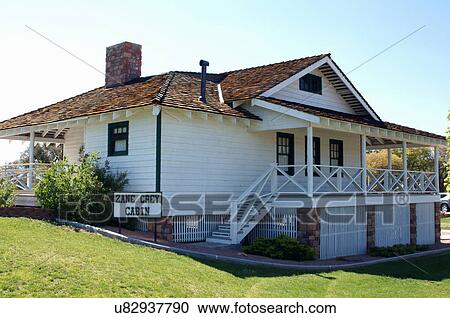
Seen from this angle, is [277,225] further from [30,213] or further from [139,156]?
[30,213]

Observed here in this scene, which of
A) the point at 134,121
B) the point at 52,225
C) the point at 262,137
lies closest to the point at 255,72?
the point at 262,137

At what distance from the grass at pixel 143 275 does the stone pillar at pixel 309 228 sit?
224 centimetres

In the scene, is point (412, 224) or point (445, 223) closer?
point (412, 224)

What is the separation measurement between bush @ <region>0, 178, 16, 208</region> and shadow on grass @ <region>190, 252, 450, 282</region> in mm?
7879

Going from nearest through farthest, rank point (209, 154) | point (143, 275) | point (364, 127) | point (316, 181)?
point (143, 275) < point (209, 154) < point (364, 127) < point (316, 181)

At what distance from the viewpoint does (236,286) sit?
10.6 meters

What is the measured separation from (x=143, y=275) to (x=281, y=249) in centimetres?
619

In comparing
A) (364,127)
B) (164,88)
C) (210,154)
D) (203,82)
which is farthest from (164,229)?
(364,127)

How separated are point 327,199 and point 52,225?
336 inches

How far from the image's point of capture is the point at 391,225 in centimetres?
2080

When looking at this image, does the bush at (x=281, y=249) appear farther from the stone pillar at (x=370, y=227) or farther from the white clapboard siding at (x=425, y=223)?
the white clapboard siding at (x=425, y=223)

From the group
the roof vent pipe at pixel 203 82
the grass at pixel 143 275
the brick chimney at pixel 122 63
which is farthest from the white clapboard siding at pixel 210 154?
the brick chimney at pixel 122 63

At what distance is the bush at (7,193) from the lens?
1740 centimetres
